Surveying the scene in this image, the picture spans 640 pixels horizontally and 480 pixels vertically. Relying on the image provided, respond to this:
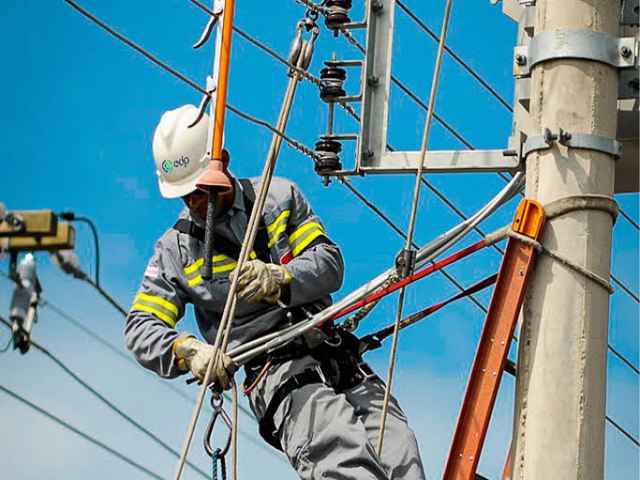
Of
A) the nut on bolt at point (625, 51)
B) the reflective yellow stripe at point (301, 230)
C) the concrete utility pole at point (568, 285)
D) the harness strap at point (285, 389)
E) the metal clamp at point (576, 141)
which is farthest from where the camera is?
the reflective yellow stripe at point (301, 230)

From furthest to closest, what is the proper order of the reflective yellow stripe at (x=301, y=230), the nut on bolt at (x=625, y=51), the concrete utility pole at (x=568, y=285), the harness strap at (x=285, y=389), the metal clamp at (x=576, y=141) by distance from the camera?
the reflective yellow stripe at (x=301, y=230)
the harness strap at (x=285, y=389)
the nut on bolt at (x=625, y=51)
the metal clamp at (x=576, y=141)
the concrete utility pole at (x=568, y=285)

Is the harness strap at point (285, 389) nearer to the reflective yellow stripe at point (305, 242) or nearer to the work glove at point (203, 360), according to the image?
the work glove at point (203, 360)

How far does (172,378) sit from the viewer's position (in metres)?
7.99

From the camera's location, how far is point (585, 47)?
7.28m

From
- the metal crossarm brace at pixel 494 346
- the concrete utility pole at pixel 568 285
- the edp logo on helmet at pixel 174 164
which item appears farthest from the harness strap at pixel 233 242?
the concrete utility pole at pixel 568 285

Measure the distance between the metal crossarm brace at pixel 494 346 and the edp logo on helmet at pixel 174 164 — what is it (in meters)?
1.84

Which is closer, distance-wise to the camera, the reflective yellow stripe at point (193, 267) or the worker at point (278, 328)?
the worker at point (278, 328)

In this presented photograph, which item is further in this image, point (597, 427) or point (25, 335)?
point (597, 427)

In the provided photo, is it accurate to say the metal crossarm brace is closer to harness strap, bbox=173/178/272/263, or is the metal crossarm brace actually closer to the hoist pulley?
harness strap, bbox=173/178/272/263

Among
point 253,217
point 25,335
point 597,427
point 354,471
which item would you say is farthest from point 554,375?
point 25,335

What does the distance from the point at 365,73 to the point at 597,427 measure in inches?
67.5

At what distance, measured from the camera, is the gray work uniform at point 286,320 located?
7.78 metres

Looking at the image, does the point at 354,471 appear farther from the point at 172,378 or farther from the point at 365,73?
the point at 365,73

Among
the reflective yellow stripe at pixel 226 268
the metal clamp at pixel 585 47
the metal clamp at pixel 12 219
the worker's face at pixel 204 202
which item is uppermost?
the metal clamp at pixel 585 47
